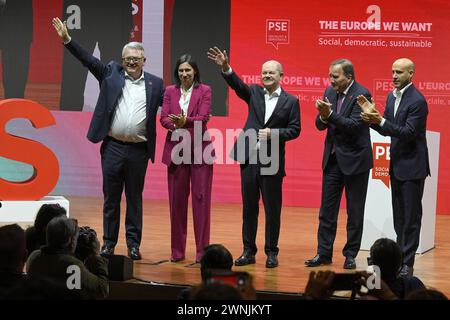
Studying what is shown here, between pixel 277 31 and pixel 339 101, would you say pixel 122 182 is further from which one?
pixel 277 31

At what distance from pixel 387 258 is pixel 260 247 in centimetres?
357

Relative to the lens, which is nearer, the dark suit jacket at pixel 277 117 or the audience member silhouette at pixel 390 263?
the audience member silhouette at pixel 390 263

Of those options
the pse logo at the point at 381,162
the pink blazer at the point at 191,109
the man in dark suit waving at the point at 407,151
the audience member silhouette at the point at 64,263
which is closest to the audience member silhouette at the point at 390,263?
the audience member silhouette at the point at 64,263

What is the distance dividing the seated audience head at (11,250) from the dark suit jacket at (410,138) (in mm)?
3112

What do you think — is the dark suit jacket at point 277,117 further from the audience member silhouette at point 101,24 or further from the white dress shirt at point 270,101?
the audience member silhouette at point 101,24

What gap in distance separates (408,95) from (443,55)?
381cm

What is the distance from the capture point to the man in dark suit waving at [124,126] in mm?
6625

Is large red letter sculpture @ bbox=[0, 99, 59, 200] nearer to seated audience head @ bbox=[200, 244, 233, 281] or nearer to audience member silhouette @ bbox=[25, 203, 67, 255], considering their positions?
audience member silhouette @ bbox=[25, 203, 67, 255]

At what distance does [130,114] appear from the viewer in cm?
663

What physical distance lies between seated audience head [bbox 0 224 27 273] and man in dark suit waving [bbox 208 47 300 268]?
294 centimetres

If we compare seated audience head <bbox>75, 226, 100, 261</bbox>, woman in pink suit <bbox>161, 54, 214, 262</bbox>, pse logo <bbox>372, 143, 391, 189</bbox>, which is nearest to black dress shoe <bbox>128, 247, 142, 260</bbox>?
woman in pink suit <bbox>161, 54, 214, 262</bbox>

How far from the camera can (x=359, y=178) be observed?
6.60m

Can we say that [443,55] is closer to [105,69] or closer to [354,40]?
[354,40]

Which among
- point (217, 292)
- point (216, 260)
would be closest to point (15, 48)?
point (216, 260)
